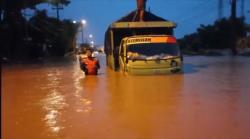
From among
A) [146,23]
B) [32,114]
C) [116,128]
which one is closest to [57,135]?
[116,128]

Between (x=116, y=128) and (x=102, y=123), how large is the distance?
693 millimetres

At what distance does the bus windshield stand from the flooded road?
5142mm

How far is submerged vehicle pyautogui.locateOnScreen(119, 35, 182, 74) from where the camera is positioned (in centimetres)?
2316

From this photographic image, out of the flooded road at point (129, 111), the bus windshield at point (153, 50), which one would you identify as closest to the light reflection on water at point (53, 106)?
the flooded road at point (129, 111)

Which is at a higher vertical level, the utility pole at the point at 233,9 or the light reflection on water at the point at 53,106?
the utility pole at the point at 233,9

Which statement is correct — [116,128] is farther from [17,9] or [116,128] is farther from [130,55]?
[17,9]

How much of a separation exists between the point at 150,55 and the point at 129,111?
1229cm

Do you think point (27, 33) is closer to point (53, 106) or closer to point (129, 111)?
point (53, 106)

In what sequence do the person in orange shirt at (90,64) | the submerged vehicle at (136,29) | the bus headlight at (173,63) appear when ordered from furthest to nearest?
the submerged vehicle at (136,29) → the person in orange shirt at (90,64) → the bus headlight at (173,63)

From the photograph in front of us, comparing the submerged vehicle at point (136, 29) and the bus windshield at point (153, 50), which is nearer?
the bus windshield at point (153, 50)

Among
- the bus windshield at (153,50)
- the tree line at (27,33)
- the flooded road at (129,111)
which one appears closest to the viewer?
the flooded road at (129,111)

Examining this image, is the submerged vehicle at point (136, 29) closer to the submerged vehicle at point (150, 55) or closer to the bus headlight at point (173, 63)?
the submerged vehicle at point (150, 55)

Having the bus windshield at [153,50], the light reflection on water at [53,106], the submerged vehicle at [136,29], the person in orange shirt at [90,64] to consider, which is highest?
the submerged vehicle at [136,29]

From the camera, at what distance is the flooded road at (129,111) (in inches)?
356
